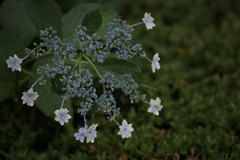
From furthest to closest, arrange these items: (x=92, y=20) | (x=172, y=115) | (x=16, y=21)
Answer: (x=172, y=115) → (x=16, y=21) → (x=92, y=20)

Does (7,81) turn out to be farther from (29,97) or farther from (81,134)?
(81,134)

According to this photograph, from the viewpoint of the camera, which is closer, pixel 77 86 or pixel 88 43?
pixel 77 86

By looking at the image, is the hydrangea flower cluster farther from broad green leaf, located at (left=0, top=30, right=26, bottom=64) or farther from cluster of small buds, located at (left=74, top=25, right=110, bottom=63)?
broad green leaf, located at (left=0, top=30, right=26, bottom=64)

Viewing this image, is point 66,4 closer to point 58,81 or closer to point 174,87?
point 174,87

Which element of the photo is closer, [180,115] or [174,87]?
[180,115]

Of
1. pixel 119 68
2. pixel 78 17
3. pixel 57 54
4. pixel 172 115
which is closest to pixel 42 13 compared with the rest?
pixel 57 54

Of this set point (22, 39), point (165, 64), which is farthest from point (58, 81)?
point (165, 64)

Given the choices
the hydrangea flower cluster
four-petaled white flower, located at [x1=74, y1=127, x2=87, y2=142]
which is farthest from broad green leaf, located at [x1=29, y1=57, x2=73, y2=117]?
four-petaled white flower, located at [x1=74, y1=127, x2=87, y2=142]
